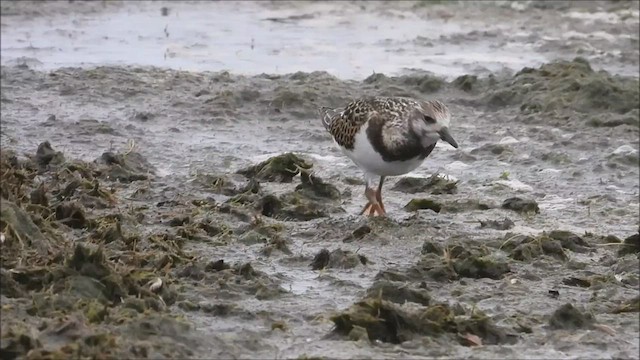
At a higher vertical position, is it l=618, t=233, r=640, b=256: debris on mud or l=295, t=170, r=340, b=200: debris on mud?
l=618, t=233, r=640, b=256: debris on mud

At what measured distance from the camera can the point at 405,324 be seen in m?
5.75

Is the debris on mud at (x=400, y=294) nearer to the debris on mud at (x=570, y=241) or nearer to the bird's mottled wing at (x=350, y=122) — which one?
the debris on mud at (x=570, y=241)

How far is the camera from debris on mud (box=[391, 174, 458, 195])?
923 centimetres

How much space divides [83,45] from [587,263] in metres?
8.63

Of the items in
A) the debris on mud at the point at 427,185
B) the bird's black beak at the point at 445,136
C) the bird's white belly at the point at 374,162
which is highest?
the bird's black beak at the point at 445,136

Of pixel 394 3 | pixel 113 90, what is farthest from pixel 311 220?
pixel 394 3

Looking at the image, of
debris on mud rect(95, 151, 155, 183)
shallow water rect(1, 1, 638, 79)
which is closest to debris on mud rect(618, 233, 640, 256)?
debris on mud rect(95, 151, 155, 183)

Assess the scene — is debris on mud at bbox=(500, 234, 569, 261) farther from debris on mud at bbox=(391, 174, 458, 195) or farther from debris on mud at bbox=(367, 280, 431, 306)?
debris on mud at bbox=(391, 174, 458, 195)

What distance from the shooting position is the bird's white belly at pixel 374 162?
25.7 feet

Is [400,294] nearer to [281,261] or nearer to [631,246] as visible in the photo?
[281,261]

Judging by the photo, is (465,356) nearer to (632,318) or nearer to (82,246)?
(632,318)

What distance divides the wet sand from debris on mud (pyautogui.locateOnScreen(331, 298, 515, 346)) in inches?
0.5

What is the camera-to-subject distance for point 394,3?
17.2 m

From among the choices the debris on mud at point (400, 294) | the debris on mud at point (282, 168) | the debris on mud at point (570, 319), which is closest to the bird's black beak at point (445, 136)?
the debris on mud at point (400, 294)
